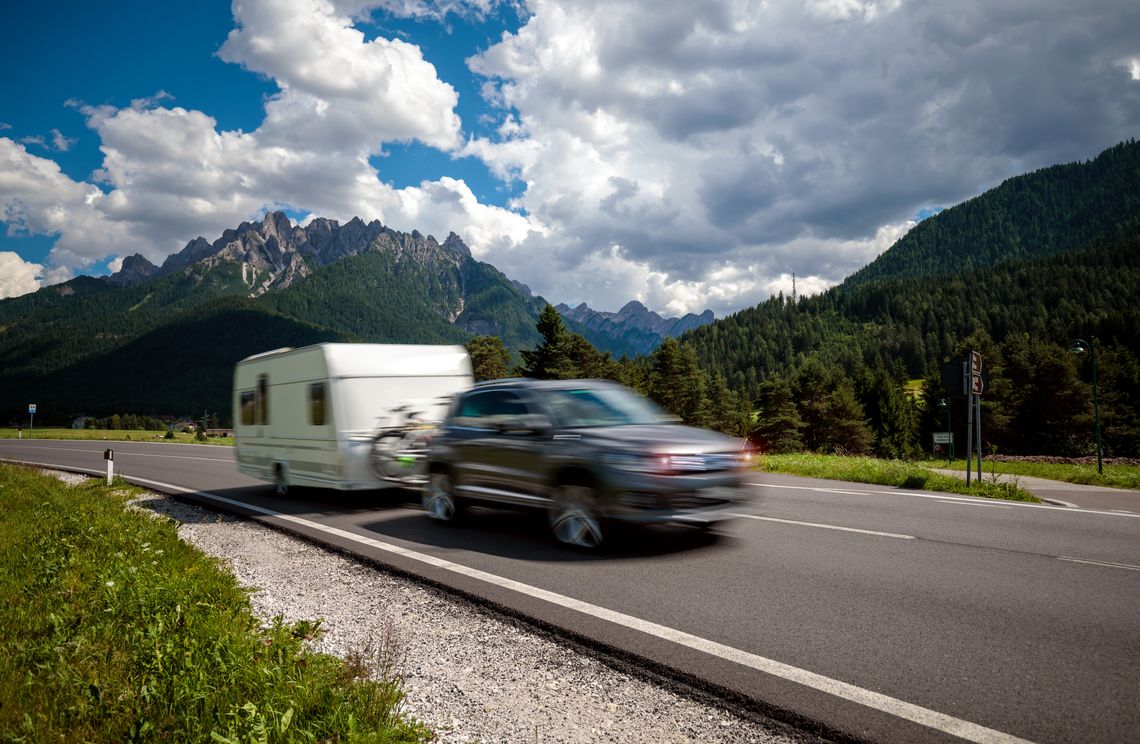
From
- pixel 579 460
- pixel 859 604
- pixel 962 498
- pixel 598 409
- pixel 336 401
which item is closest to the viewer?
pixel 859 604

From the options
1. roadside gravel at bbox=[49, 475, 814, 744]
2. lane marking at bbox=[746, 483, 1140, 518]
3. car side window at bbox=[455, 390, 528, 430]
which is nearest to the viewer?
roadside gravel at bbox=[49, 475, 814, 744]

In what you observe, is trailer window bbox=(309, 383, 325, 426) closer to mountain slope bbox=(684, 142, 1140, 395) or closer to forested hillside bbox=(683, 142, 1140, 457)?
forested hillside bbox=(683, 142, 1140, 457)

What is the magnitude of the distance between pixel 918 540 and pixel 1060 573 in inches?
64.3

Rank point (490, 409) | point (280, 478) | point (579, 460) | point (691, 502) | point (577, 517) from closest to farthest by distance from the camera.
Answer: point (691, 502) → point (579, 460) → point (577, 517) → point (490, 409) → point (280, 478)

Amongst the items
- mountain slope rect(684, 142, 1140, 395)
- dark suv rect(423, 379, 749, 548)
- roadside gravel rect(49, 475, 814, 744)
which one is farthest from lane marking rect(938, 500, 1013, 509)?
mountain slope rect(684, 142, 1140, 395)

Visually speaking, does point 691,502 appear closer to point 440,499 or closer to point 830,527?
point 830,527

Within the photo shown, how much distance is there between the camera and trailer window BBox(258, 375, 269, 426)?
12242mm

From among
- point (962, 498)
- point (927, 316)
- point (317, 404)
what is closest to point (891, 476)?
point (962, 498)

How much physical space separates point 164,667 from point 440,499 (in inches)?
207

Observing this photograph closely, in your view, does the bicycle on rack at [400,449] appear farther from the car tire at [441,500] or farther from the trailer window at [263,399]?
the trailer window at [263,399]

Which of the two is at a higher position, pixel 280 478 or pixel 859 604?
pixel 280 478

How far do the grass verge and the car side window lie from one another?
31.4 feet

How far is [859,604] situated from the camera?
496cm

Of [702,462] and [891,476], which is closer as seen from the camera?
[702,462]
